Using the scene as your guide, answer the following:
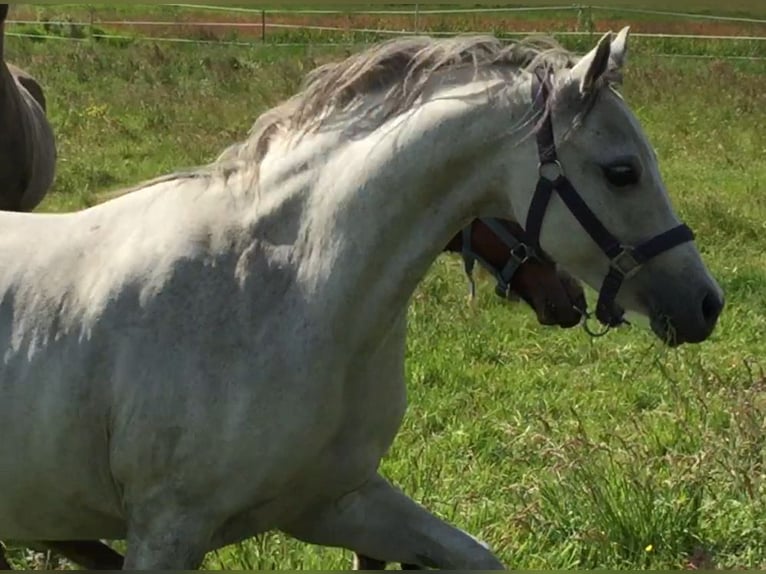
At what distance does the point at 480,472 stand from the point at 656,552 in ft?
2.84

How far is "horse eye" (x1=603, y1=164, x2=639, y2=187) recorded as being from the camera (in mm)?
2596

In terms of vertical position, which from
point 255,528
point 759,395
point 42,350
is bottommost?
point 759,395

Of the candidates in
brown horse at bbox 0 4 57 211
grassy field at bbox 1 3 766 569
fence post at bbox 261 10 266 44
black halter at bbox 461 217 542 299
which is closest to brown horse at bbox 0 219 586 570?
black halter at bbox 461 217 542 299

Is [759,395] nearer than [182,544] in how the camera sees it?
No

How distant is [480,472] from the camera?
4.30 m

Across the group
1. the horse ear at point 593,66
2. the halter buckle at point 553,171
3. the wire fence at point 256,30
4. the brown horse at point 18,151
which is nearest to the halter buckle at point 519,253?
the halter buckle at point 553,171

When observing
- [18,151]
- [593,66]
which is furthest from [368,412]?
[18,151]

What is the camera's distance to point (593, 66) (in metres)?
2.56

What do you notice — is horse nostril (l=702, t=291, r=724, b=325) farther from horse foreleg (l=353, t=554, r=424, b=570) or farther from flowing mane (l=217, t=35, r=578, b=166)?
horse foreleg (l=353, t=554, r=424, b=570)

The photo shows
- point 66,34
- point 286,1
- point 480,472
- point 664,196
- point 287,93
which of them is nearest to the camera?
point 664,196

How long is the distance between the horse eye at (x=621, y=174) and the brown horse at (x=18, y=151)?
3.67 m

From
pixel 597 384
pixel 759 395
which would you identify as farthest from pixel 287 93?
pixel 759 395

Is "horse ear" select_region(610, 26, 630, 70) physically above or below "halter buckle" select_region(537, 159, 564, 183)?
above

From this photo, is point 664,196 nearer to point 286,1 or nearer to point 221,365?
point 221,365
